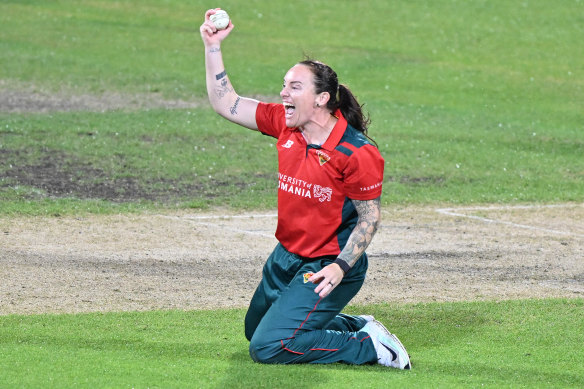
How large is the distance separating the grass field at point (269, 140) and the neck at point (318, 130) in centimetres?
51

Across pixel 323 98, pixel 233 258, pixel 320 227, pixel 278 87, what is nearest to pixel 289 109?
pixel 323 98

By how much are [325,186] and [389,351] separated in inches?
48.8

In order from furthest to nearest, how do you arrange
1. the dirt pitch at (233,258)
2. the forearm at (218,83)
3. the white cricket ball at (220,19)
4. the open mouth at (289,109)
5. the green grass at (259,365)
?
the dirt pitch at (233,258), the forearm at (218,83), the white cricket ball at (220,19), the open mouth at (289,109), the green grass at (259,365)

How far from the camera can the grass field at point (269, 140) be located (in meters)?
6.93

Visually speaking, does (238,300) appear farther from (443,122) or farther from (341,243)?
(443,122)

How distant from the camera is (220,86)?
25.3 ft

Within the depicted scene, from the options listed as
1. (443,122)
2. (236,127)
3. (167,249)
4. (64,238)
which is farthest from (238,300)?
(443,122)

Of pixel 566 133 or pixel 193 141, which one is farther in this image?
pixel 566 133

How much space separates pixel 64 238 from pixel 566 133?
485 inches

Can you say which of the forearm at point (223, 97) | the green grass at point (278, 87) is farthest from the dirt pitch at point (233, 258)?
the forearm at point (223, 97)

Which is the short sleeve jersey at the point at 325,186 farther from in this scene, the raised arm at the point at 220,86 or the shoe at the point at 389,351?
the shoe at the point at 389,351

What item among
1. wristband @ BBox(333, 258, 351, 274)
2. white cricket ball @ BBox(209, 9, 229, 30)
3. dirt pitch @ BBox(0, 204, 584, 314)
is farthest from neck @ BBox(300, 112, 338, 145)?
dirt pitch @ BBox(0, 204, 584, 314)

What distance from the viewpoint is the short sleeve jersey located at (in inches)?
275

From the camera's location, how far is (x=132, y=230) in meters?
12.3
